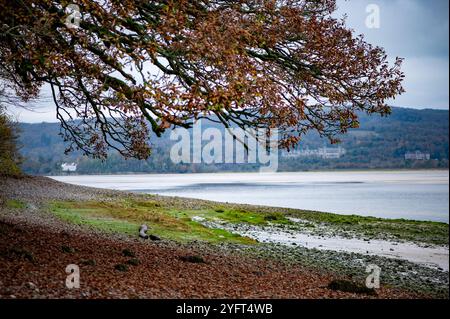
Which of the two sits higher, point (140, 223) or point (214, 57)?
point (214, 57)

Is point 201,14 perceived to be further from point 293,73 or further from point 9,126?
point 9,126

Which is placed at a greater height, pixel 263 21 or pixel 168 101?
pixel 263 21

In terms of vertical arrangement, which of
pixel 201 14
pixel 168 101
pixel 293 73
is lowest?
pixel 168 101

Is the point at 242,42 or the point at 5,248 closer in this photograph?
the point at 242,42

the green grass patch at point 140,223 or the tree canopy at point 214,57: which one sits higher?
the tree canopy at point 214,57

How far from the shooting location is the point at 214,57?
9.25 meters

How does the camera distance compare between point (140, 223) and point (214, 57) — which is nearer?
point (214, 57)

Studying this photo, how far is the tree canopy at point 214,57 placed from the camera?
9281 millimetres

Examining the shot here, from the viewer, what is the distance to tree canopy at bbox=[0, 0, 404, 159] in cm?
928

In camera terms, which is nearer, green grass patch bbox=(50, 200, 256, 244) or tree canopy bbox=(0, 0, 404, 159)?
tree canopy bbox=(0, 0, 404, 159)

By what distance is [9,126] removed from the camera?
30.5 meters

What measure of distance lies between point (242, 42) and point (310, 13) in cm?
322

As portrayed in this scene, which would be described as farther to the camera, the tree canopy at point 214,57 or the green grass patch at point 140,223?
the green grass patch at point 140,223
